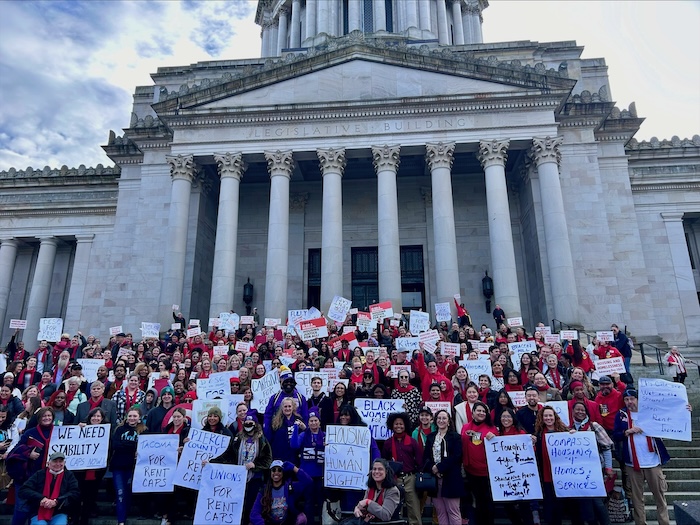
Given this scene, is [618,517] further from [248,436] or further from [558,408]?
[248,436]

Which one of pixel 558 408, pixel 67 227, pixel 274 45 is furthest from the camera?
pixel 274 45

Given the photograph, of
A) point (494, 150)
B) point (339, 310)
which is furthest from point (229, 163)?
point (494, 150)

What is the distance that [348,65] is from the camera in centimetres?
2644

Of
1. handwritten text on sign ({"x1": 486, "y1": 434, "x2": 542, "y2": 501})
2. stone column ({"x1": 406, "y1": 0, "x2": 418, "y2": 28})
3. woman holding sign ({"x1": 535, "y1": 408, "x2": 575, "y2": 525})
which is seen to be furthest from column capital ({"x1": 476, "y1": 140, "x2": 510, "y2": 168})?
stone column ({"x1": 406, "y1": 0, "x2": 418, "y2": 28})

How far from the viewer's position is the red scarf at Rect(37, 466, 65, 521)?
834cm

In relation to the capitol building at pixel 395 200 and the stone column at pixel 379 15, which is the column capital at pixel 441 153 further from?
the stone column at pixel 379 15

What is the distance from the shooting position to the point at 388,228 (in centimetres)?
2406

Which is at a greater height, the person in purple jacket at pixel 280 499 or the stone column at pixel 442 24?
the stone column at pixel 442 24

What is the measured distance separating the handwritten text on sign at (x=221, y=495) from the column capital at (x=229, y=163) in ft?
63.3

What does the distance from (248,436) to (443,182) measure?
1819 cm

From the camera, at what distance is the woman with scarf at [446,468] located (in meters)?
8.27

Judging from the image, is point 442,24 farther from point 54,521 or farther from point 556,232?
point 54,521

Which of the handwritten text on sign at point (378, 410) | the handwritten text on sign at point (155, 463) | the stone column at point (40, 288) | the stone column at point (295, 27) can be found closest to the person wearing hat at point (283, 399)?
the handwritten text on sign at point (378, 410)

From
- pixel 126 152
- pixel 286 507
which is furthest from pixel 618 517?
pixel 126 152
